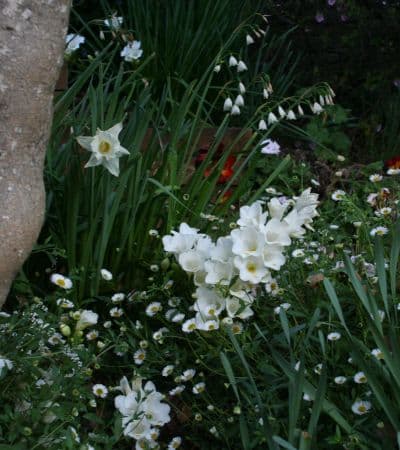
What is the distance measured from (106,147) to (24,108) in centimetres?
42

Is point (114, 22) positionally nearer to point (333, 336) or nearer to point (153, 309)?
point (153, 309)

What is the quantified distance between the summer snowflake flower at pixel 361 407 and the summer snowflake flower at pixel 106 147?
0.88 m

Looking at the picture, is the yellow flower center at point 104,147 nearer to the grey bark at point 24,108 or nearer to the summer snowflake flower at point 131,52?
the grey bark at point 24,108

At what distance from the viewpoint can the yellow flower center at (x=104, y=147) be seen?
220 cm

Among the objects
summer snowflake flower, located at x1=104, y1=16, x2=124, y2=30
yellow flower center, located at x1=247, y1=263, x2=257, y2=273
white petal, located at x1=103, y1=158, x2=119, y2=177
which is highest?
white petal, located at x1=103, y1=158, x2=119, y2=177

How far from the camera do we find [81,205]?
8.47 feet

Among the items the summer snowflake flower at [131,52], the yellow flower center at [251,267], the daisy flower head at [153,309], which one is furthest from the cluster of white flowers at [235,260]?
the summer snowflake flower at [131,52]

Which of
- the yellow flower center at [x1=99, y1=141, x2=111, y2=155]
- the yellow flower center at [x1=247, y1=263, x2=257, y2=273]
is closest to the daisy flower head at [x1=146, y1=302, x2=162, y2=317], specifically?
the yellow flower center at [x1=247, y1=263, x2=257, y2=273]

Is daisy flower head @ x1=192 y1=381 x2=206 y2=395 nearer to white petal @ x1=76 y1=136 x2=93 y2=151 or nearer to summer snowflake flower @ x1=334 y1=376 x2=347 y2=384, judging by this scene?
summer snowflake flower @ x1=334 y1=376 x2=347 y2=384

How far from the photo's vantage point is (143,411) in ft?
6.61

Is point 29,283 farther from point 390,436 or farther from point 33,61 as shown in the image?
point 390,436

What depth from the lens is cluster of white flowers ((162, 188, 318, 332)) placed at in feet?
6.93

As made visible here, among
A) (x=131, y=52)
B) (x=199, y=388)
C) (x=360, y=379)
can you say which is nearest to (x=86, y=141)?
(x=199, y=388)

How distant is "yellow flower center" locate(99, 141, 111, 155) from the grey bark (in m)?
0.32
